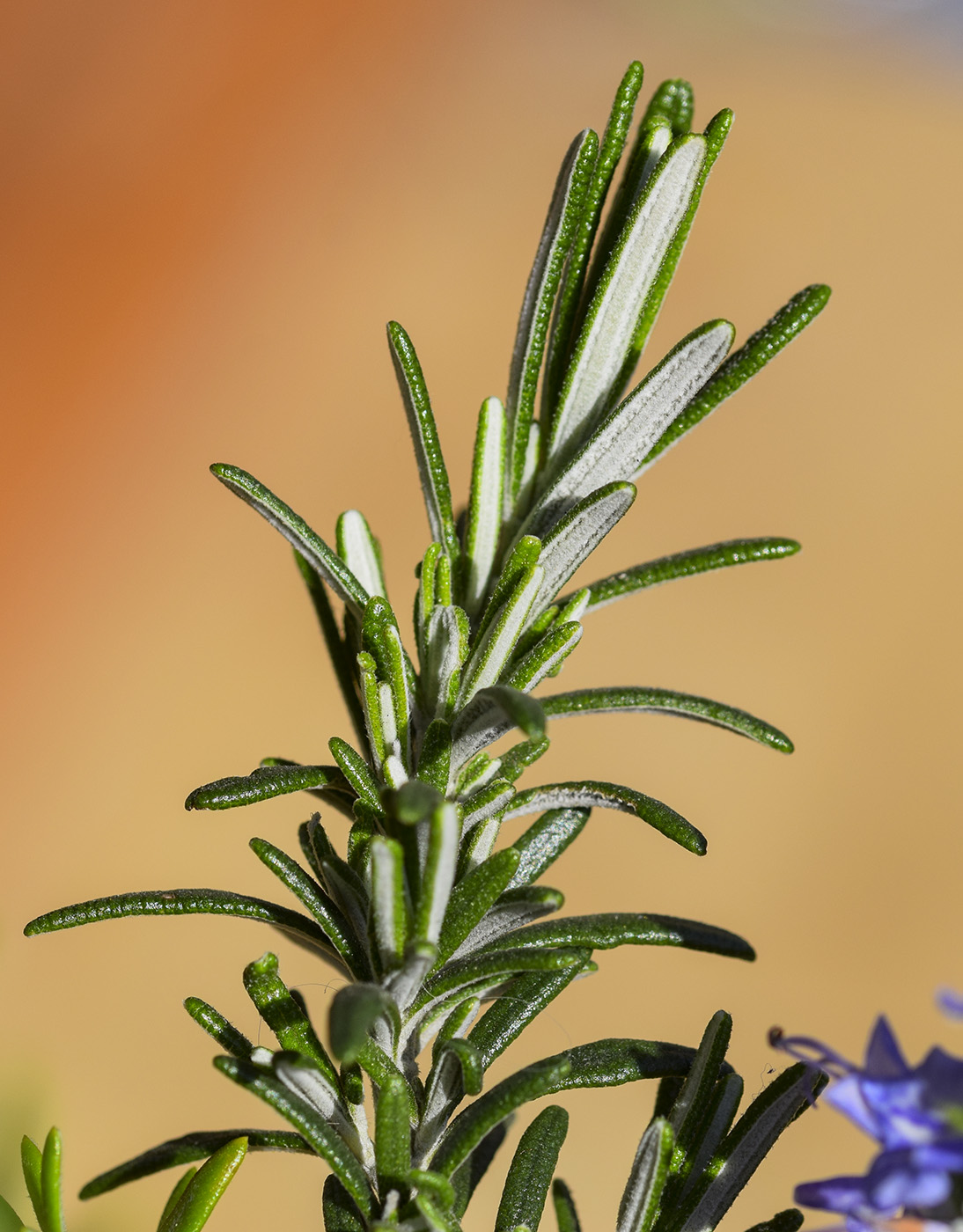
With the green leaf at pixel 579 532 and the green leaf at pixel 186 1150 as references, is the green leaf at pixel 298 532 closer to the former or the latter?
the green leaf at pixel 579 532

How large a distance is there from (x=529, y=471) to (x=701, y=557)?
0.41 feet

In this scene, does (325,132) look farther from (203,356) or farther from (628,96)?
(628,96)

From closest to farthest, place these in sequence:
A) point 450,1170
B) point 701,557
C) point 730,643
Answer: point 450,1170
point 701,557
point 730,643

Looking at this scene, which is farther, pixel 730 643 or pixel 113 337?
pixel 113 337

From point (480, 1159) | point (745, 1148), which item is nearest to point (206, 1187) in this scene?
point (480, 1159)

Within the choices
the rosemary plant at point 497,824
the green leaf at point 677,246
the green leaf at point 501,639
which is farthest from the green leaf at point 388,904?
the green leaf at point 677,246

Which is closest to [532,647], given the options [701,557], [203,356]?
[701,557]

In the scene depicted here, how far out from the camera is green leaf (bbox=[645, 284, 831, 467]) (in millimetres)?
551

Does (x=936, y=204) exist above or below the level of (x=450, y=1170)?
above

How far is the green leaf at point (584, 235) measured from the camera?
0.56 m

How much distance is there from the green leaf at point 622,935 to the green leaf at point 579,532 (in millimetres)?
164

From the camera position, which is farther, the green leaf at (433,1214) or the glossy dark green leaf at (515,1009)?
the glossy dark green leaf at (515,1009)

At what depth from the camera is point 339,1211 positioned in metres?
0.49

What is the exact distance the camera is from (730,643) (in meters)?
2.85
